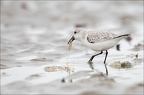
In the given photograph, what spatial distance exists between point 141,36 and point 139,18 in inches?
162

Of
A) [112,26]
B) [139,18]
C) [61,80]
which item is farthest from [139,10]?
[61,80]

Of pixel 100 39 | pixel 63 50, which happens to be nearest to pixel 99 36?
pixel 100 39

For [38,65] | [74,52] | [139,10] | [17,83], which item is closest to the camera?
[17,83]

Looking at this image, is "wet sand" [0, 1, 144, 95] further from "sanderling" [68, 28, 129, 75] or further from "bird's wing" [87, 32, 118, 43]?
"bird's wing" [87, 32, 118, 43]

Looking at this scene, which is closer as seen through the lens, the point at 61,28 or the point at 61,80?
the point at 61,80

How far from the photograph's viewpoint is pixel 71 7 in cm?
2142

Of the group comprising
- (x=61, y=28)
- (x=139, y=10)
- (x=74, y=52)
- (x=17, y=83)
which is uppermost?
(x=139, y=10)

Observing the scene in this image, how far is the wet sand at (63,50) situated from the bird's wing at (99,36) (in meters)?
0.64

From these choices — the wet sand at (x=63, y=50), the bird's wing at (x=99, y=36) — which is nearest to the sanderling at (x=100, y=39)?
the bird's wing at (x=99, y=36)

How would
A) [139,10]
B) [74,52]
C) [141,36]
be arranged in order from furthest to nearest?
1. [139,10]
2. [141,36]
3. [74,52]

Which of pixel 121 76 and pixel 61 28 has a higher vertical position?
pixel 61 28

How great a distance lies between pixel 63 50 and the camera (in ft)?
43.7

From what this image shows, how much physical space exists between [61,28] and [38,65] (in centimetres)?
695

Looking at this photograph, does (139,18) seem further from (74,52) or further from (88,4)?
(74,52)
